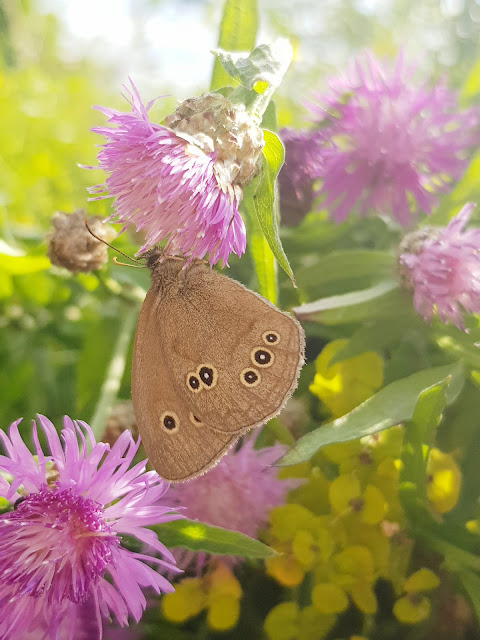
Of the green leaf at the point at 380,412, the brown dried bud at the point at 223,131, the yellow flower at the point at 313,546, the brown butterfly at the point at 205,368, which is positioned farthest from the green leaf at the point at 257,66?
the yellow flower at the point at 313,546

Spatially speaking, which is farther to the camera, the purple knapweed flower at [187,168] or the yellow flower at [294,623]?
the yellow flower at [294,623]

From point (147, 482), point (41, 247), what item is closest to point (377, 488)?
point (147, 482)

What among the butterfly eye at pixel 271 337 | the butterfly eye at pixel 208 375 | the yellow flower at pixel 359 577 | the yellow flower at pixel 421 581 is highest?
the butterfly eye at pixel 271 337

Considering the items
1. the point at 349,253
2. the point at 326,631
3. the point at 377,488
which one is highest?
the point at 349,253

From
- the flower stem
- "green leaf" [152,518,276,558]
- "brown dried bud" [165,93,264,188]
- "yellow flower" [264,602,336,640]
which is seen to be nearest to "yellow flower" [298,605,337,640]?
"yellow flower" [264,602,336,640]

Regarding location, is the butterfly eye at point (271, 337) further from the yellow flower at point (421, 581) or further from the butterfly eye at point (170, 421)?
the yellow flower at point (421, 581)

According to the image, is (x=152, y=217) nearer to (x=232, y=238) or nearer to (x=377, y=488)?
(x=232, y=238)
